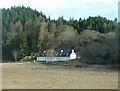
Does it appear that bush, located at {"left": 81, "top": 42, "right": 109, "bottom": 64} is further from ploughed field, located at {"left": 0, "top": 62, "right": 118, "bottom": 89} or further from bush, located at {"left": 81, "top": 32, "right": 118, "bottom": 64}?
ploughed field, located at {"left": 0, "top": 62, "right": 118, "bottom": 89}

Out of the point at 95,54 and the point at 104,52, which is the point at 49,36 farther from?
the point at 104,52

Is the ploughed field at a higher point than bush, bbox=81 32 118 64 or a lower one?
lower

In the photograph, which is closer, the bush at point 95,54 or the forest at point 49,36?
the bush at point 95,54

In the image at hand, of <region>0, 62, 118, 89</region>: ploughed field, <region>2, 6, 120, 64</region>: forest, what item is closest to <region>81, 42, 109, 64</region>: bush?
<region>2, 6, 120, 64</region>: forest

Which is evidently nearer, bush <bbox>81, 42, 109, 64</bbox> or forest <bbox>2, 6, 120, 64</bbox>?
bush <bbox>81, 42, 109, 64</bbox>

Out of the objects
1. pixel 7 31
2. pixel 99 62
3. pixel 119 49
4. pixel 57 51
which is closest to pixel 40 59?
pixel 57 51

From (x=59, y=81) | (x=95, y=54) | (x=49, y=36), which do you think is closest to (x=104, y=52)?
(x=95, y=54)

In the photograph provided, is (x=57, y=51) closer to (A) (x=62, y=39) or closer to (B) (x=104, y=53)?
(A) (x=62, y=39)

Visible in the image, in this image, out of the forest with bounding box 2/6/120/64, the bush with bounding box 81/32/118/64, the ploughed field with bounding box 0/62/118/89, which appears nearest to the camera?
the ploughed field with bounding box 0/62/118/89

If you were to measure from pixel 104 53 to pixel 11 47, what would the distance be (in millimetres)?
42469

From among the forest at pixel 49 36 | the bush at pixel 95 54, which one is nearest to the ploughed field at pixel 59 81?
the bush at pixel 95 54

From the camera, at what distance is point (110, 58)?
49.0 meters

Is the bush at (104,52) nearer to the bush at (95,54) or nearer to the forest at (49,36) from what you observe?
the bush at (95,54)

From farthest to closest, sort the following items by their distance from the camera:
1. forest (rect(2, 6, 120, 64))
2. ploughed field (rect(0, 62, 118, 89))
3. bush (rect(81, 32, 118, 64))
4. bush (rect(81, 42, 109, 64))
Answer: forest (rect(2, 6, 120, 64)) → bush (rect(81, 42, 109, 64)) → bush (rect(81, 32, 118, 64)) → ploughed field (rect(0, 62, 118, 89))
